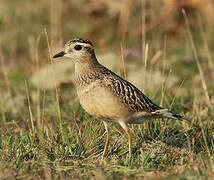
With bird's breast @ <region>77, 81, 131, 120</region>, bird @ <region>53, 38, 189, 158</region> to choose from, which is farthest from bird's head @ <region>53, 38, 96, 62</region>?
bird's breast @ <region>77, 81, 131, 120</region>

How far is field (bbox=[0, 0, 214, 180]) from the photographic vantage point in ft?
14.6

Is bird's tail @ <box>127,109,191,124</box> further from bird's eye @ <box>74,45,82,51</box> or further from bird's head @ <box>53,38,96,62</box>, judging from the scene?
bird's eye @ <box>74,45,82,51</box>

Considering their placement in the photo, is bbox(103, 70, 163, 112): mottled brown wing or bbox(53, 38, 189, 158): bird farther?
bbox(103, 70, 163, 112): mottled brown wing

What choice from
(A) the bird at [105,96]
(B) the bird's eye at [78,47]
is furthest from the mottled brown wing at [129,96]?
(B) the bird's eye at [78,47]

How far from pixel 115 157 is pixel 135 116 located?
515 millimetres

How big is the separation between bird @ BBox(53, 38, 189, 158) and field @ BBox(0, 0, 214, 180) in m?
0.31

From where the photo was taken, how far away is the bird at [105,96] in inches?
179

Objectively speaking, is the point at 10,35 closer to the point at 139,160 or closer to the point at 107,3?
the point at 107,3

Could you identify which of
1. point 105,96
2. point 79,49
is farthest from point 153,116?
point 79,49

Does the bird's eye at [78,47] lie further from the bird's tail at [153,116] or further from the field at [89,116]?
the bird's tail at [153,116]

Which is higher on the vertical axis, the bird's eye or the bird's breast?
the bird's eye

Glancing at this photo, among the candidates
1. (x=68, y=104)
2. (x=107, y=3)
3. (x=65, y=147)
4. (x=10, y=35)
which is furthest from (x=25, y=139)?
(x=107, y=3)

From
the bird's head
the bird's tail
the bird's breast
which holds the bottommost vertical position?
the bird's tail

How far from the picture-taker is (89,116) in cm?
626
